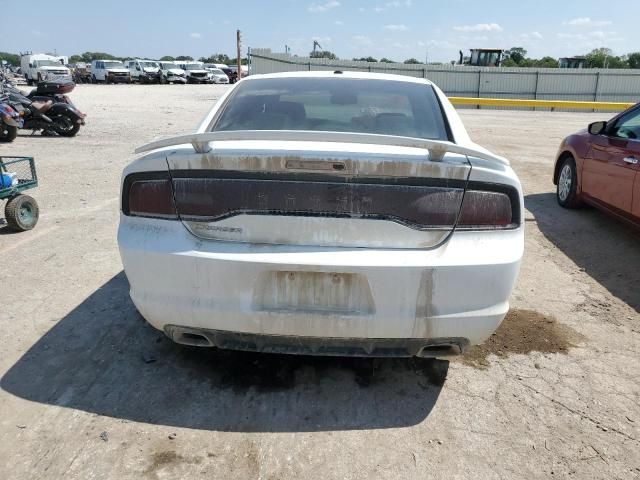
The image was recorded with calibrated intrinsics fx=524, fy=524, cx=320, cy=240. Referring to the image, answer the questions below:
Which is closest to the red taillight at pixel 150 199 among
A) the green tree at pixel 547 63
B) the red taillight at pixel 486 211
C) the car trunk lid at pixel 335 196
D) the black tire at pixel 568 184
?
the car trunk lid at pixel 335 196

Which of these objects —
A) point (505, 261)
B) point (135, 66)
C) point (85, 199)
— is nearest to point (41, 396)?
point (505, 261)

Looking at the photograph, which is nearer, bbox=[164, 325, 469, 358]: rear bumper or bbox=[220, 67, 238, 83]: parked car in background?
bbox=[164, 325, 469, 358]: rear bumper

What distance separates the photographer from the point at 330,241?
2.39 meters

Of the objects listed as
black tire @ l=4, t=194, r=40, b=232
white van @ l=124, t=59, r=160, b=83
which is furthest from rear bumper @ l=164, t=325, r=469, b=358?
white van @ l=124, t=59, r=160, b=83

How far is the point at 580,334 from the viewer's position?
356 cm

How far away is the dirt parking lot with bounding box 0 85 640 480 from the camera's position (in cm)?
232

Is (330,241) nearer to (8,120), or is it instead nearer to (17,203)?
(17,203)

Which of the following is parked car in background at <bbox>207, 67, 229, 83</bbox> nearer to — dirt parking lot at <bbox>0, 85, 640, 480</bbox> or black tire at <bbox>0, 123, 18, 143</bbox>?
black tire at <bbox>0, 123, 18, 143</bbox>

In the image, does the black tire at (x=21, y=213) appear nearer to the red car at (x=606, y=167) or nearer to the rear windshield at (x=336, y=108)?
the rear windshield at (x=336, y=108)

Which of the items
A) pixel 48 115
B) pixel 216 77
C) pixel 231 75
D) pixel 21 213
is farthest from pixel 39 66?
pixel 21 213

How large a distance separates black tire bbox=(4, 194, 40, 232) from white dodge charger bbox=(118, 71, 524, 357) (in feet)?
11.5

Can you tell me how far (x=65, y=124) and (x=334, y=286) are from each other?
12.2 metres

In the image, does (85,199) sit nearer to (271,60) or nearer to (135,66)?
(271,60)

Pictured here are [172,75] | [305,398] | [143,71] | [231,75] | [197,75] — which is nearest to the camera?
[305,398]
